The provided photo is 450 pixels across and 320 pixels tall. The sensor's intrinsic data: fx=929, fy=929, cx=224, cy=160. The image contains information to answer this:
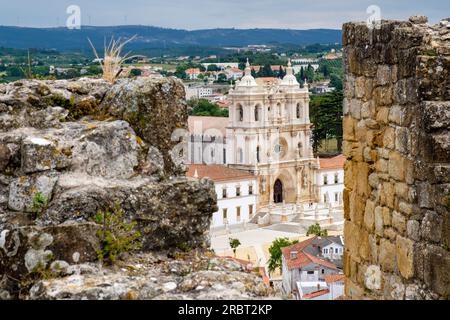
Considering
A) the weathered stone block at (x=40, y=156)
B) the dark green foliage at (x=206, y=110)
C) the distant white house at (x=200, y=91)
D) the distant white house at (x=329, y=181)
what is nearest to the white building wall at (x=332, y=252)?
the distant white house at (x=329, y=181)

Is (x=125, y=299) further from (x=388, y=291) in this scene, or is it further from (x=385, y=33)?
(x=385, y=33)

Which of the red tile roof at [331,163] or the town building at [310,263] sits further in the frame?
the red tile roof at [331,163]

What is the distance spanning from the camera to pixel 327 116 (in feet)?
237

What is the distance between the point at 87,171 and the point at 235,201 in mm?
54072

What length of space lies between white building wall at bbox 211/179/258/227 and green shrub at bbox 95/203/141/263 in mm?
51903

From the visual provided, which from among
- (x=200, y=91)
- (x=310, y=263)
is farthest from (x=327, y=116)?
(x=200, y=91)

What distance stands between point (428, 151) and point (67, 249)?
184 cm

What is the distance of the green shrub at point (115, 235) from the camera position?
3.88 m

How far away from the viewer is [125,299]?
11.5 ft

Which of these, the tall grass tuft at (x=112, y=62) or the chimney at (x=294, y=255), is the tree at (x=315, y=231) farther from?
the tall grass tuft at (x=112, y=62)

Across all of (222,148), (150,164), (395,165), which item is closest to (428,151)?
(395,165)

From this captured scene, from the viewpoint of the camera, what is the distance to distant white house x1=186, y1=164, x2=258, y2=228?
57.1m

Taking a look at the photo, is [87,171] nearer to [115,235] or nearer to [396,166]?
[115,235]

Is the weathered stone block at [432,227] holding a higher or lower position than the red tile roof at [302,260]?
higher
